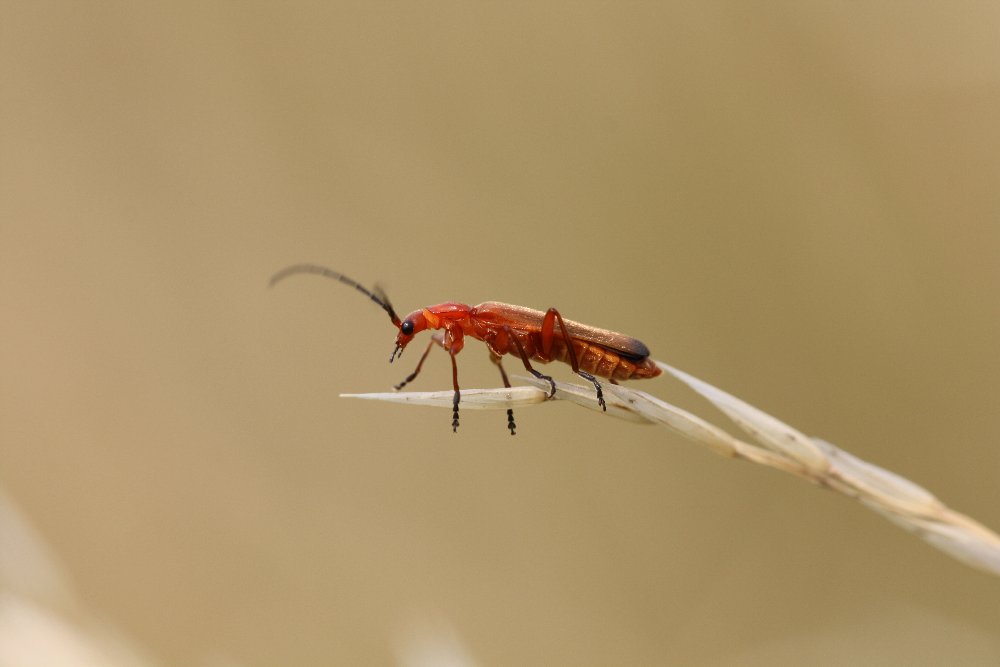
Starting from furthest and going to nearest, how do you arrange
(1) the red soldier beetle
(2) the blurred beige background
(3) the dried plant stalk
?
(2) the blurred beige background
(1) the red soldier beetle
(3) the dried plant stalk

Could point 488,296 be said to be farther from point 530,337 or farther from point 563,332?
point 563,332

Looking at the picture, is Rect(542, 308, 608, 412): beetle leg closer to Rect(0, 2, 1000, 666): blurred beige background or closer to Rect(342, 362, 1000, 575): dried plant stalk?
Rect(342, 362, 1000, 575): dried plant stalk

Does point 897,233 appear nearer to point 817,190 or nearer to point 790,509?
point 817,190

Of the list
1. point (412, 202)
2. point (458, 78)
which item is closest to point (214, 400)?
point (412, 202)

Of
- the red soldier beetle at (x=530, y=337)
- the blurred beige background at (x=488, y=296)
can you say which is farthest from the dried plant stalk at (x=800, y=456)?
the blurred beige background at (x=488, y=296)

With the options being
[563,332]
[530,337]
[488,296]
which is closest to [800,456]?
[563,332]

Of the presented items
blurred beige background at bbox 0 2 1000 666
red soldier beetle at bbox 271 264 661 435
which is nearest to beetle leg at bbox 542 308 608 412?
red soldier beetle at bbox 271 264 661 435

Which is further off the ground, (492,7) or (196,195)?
(492,7)
